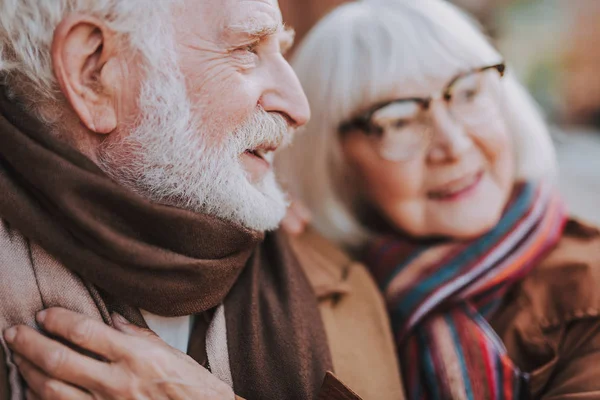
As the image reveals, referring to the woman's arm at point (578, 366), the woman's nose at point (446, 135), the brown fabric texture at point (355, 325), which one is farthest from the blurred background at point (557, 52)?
the brown fabric texture at point (355, 325)

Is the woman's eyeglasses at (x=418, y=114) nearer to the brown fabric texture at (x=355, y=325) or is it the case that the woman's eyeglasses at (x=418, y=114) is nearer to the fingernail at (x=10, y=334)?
the brown fabric texture at (x=355, y=325)

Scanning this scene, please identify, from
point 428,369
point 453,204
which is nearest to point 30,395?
point 428,369

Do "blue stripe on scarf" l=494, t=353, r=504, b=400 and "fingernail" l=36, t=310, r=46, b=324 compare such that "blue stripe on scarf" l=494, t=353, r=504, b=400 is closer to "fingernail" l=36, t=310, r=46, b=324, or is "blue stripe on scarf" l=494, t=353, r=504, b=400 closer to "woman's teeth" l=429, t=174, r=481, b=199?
"woman's teeth" l=429, t=174, r=481, b=199

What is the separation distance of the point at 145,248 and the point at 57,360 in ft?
1.07

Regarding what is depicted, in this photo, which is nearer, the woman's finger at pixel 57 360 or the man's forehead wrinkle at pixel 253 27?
the woman's finger at pixel 57 360

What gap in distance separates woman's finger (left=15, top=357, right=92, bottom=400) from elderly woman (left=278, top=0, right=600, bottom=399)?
110 centimetres

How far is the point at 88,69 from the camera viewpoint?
1.54m

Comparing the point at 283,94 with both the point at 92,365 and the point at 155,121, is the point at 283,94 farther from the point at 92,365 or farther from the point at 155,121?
the point at 92,365

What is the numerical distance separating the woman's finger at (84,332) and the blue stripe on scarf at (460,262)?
1.02 metres

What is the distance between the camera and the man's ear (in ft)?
4.90

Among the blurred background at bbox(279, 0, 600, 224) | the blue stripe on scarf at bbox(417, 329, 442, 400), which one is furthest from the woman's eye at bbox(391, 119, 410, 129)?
the blurred background at bbox(279, 0, 600, 224)

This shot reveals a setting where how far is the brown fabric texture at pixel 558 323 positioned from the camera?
176 cm

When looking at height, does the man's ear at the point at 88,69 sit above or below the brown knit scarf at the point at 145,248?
above

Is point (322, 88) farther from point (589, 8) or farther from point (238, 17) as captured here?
point (589, 8)
